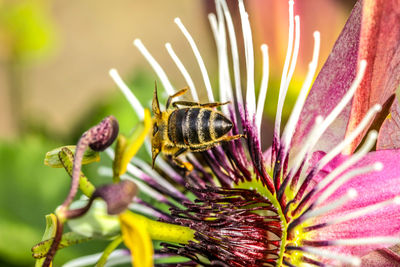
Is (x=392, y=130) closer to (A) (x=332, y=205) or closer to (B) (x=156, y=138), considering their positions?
(A) (x=332, y=205)

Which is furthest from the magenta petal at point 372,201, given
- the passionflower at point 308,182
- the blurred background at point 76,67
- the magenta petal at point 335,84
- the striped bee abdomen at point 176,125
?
the blurred background at point 76,67

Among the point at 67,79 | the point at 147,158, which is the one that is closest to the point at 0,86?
the point at 67,79

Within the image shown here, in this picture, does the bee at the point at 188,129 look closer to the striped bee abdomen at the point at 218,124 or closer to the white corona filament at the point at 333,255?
the striped bee abdomen at the point at 218,124

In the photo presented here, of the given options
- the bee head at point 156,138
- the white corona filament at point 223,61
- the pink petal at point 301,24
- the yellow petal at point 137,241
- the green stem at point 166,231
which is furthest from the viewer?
the pink petal at point 301,24

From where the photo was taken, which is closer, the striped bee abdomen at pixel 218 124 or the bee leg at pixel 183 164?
the striped bee abdomen at pixel 218 124

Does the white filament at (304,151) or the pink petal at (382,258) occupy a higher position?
the white filament at (304,151)

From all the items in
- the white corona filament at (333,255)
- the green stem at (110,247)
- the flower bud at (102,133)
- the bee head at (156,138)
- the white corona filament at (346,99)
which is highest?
the white corona filament at (346,99)
